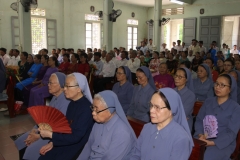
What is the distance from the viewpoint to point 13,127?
4.68 m

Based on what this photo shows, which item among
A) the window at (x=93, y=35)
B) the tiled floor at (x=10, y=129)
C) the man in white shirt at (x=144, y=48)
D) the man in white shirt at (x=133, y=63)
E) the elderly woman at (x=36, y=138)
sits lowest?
the tiled floor at (x=10, y=129)

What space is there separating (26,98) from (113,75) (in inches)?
116

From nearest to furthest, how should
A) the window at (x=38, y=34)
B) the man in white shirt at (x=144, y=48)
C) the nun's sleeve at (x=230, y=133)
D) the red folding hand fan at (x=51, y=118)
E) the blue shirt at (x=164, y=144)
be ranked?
the blue shirt at (x=164, y=144) → the red folding hand fan at (x=51, y=118) → the nun's sleeve at (x=230, y=133) → the window at (x=38, y=34) → the man in white shirt at (x=144, y=48)

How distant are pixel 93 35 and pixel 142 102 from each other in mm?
10238

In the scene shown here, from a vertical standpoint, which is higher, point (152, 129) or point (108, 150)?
point (152, 129)

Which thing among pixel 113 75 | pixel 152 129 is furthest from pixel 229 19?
pixel 152 129

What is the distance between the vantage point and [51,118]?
7.75 feet

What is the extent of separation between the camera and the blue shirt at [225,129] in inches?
103

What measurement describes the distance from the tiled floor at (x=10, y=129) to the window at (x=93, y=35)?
27.2 ft

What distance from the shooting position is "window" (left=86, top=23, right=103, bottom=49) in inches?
517

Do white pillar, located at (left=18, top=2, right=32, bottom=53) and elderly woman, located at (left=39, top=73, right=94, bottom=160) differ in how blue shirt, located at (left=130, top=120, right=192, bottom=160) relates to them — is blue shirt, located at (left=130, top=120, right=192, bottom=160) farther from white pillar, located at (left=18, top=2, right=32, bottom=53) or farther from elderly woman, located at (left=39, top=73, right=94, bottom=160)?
white pillar, located at (left=18, top=2, right=32, bottom=53)

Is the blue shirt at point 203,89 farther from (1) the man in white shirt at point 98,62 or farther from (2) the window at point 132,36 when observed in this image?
(2) the window at point 132,36

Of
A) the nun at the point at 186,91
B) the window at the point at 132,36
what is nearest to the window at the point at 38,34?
the window at the point at 132,36

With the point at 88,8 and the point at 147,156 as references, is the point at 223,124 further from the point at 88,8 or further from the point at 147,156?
the point at 88,8
